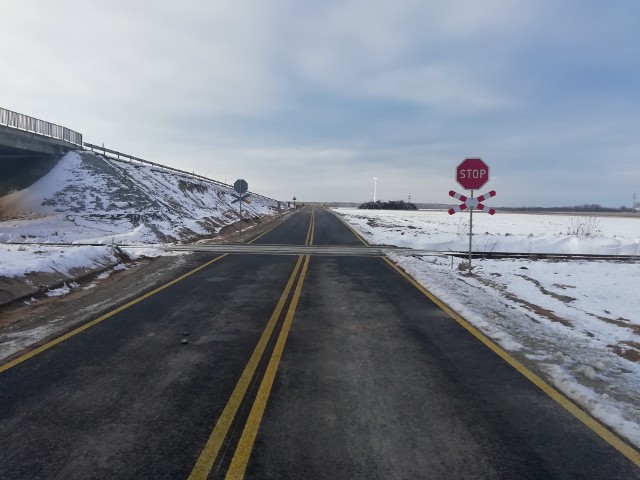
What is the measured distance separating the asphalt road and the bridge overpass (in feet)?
81.6

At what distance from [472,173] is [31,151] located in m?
28.3

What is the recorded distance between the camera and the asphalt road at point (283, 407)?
3477mm

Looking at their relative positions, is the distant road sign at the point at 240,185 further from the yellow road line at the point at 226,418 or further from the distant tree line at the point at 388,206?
the distant tree line at the point at 388,206

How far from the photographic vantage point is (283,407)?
14.5 feet

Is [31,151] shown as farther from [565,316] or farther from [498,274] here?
[565,316]

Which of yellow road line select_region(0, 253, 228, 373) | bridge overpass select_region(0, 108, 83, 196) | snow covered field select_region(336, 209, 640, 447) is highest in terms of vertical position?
bridge overpass select_region(0, 108, 83, 196)

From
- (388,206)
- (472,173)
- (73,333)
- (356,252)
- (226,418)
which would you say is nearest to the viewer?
(226,418)

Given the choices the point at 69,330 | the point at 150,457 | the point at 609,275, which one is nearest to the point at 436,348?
the point at 150,457

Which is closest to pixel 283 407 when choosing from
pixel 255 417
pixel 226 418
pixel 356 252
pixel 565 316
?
pixel 255 417

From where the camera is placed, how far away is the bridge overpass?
26.9 meters

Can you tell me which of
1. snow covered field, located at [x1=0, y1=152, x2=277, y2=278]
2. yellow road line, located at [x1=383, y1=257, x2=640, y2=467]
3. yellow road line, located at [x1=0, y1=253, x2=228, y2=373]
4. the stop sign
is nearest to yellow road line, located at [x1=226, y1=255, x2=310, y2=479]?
yellow road line, located at [x1=383, y1=257, x2=640, y2=467]

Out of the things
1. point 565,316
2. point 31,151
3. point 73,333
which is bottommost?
point 73,333

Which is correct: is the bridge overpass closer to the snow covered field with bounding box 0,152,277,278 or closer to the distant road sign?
the snow covered field with bounding box 0,152,277,278

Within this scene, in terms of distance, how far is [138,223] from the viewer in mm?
27453
